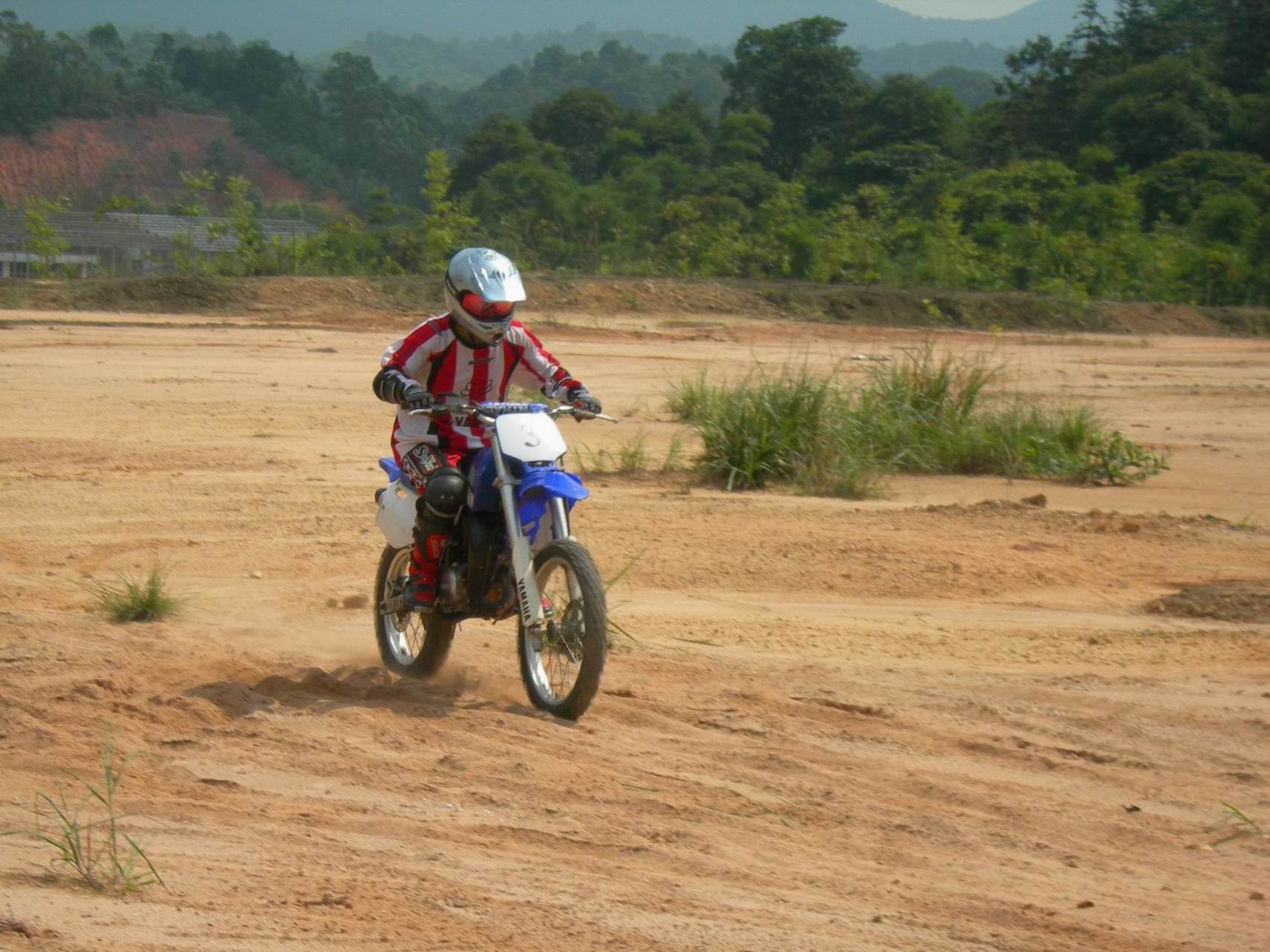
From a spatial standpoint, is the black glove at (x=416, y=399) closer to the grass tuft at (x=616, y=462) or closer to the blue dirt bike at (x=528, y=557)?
the blue dirt bike at (x=528, y=557)

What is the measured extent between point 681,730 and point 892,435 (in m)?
6.62

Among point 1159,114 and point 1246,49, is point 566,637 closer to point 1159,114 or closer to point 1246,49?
point 1159,114

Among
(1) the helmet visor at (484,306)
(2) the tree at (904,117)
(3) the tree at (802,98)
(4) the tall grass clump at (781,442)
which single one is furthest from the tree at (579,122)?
(1) the helmet visor at (484,306)

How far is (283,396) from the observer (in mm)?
14758

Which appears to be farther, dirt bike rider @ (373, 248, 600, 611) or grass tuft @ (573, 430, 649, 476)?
grass tuft @ (573, 430, 649, 476)

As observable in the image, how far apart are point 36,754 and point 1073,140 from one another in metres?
44.1

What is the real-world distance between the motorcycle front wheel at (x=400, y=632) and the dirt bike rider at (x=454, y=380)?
333 millimetres

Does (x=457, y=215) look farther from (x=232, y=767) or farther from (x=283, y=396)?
(x=232, y=767)

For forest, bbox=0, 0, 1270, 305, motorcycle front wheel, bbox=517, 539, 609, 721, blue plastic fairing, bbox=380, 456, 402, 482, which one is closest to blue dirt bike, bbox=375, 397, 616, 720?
motorcycle front wheel, bbox=517, 539, 609, 721

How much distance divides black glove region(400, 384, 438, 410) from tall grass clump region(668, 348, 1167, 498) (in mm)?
5297

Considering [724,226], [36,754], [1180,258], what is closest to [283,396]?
[36,754]

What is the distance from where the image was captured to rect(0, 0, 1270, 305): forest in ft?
94.1

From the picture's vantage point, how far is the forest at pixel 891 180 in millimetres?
28672

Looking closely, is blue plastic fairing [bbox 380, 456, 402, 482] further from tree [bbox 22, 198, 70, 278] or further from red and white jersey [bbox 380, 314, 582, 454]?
tree [bbox 22, 198, 70, 278]
